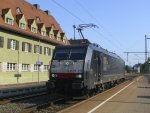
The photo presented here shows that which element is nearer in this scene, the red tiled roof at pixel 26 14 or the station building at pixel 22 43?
the station building at pixel 22 43

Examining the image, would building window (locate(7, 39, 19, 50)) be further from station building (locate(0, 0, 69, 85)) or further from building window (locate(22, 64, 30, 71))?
building window (locate(22, 64, 30, 71))

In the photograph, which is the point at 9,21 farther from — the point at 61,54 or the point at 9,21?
the point at 61,54

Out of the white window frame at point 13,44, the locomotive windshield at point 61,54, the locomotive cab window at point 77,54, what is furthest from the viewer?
the white window frame at point 13,44

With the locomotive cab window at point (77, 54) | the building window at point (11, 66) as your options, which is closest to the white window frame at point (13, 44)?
the building window at point (11, 66)

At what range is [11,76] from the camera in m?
44.6

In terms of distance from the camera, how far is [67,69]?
19.8m

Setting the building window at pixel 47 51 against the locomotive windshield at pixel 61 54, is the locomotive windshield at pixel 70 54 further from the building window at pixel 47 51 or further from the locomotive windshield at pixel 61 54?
the building window at pixel 47 51

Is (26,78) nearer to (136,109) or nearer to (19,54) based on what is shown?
(19,54)

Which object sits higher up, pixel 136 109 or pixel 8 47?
pixel 8 47

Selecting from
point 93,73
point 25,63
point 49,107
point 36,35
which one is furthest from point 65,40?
point 49,107

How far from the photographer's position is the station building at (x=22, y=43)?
43688 millimetres

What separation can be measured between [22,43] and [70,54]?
29.1 meters

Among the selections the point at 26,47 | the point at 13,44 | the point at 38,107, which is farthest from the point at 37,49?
the point at 38,107

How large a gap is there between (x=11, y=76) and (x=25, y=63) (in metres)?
5.12
